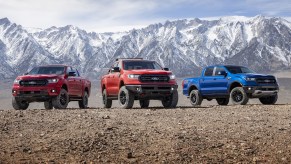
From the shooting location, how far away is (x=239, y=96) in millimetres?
A: 19906

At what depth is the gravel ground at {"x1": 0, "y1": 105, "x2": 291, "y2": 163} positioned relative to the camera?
9086 mm

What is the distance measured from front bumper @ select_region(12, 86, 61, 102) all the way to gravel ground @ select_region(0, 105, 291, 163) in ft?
12.5

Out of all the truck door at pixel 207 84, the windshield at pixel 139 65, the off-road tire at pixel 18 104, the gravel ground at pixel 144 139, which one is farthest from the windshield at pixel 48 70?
the truck door at pixel 207 84

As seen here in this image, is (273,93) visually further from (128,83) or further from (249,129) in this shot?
(249,129)

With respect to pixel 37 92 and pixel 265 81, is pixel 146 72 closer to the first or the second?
pixel 37 92

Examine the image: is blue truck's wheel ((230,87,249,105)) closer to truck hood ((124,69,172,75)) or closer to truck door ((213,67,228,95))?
truck door ((213,67,228,95))

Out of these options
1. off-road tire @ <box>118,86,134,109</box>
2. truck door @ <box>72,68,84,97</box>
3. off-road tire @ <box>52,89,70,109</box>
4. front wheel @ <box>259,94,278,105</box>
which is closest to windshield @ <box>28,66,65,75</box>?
truck door @ <box>72,68,84,97</box>

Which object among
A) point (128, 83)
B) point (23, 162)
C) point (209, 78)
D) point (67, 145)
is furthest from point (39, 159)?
point (209, 78)

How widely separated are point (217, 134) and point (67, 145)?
350 cm

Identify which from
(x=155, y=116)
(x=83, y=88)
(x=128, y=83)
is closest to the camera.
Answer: (x=155, y=116)

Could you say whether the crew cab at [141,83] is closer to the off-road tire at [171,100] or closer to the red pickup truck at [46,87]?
the off-road tire at [171,100]

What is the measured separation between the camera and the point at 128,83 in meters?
17.1

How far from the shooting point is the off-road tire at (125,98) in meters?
17.0

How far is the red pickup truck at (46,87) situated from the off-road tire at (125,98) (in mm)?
2289
